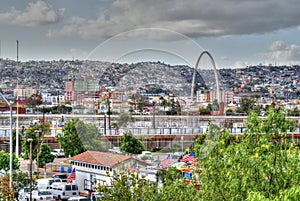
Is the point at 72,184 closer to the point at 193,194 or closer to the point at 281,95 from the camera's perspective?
the point at 193,194

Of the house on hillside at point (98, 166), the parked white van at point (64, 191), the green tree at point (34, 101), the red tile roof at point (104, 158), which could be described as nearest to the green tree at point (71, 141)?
the house on hillside at point (98, 166)

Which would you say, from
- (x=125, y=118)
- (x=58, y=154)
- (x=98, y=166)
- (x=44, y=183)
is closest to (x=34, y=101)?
(x=58, y=154)

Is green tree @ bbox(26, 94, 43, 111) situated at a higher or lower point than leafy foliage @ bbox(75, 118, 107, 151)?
higher

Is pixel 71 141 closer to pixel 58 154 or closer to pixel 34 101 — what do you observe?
pixel 58 154

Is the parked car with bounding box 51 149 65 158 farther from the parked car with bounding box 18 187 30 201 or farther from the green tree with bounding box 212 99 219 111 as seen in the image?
the green tree with bounding box 212 99 219 111

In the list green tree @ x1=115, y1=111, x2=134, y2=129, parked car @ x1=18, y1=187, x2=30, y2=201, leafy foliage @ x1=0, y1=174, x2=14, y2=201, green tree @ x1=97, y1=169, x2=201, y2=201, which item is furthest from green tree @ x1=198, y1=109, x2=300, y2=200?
parked car @ x1=18, y1=187, x2=30, y2=201

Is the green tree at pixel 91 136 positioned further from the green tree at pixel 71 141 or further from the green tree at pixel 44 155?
the green tree at pixel 71 141
